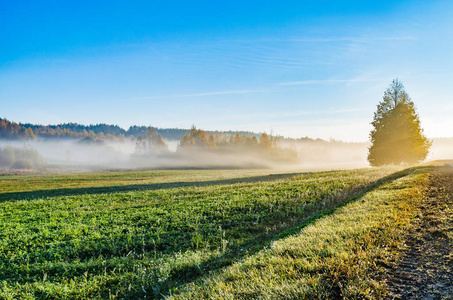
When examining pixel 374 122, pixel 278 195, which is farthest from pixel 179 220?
pixel 374 122

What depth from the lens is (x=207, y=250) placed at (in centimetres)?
852

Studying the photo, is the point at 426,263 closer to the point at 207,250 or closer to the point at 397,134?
the point at 207,250

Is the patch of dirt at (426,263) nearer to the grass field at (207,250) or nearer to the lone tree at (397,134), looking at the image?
the grass field at (207,250)

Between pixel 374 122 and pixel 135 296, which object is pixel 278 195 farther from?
pixel 374 122

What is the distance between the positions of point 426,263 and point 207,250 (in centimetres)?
606

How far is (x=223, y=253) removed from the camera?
8.12 meters

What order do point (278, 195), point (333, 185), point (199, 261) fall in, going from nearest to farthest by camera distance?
point (199, 261) → point (278, 195) → point (333, 185)

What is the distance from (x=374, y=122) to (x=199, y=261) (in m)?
42.1

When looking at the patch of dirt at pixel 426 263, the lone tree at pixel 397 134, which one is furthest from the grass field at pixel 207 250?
the lone tree at pixel 397 134

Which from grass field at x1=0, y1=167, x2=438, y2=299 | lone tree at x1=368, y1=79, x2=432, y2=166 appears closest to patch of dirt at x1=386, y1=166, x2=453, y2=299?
grass field at x1=0, y1=167, x2=438, y2=299

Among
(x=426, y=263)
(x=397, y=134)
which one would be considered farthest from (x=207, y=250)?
(x=397, y=134)

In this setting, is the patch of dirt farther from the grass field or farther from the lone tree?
the lone tree

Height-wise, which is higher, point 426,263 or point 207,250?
point 426,263

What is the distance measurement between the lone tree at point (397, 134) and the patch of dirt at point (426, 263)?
35071 millimetres
